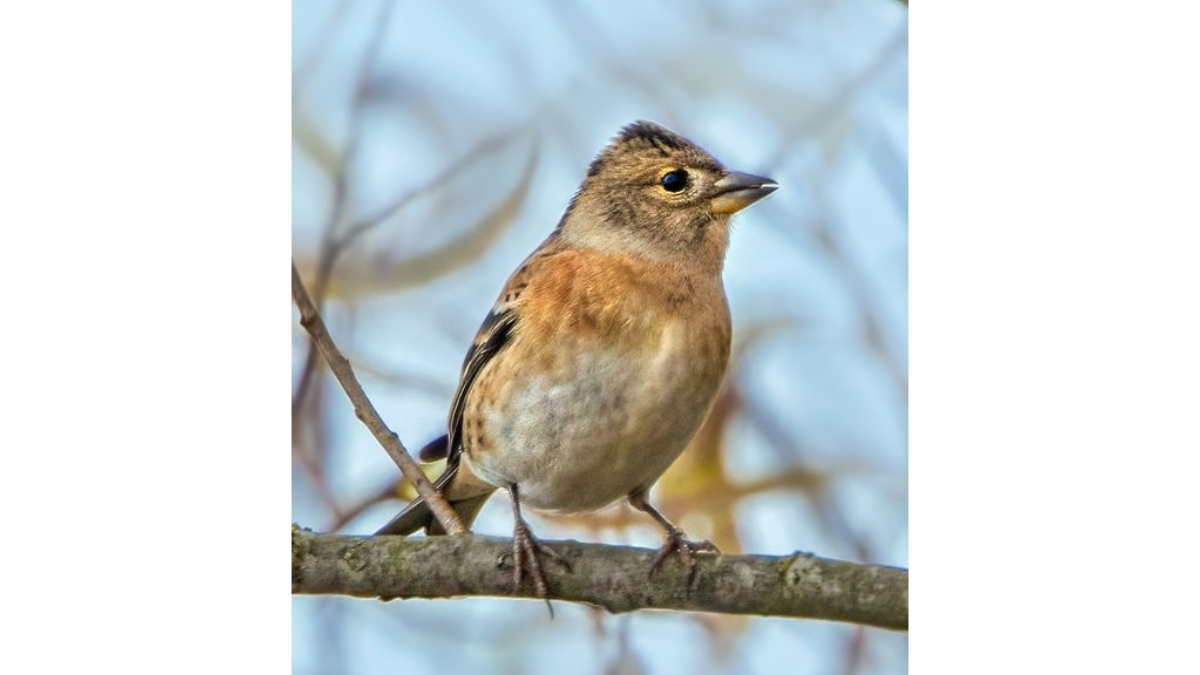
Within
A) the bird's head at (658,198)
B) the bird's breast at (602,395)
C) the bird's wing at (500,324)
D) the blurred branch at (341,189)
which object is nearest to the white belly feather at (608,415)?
the bird's breast at (602,395)

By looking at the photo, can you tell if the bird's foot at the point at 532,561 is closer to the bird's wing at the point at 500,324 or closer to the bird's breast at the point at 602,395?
the bird's breast at the point at 602,395

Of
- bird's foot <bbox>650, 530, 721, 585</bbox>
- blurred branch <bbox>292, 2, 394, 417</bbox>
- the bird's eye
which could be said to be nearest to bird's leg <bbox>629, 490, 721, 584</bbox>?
bird's foot <bbox>650, 530, 721, 585</bbox>

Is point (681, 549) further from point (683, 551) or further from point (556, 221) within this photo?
point (556, 221)

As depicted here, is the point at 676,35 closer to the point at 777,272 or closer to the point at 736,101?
the point at 736,101

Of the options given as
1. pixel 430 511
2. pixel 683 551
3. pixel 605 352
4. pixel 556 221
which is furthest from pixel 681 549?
pixel 556 221

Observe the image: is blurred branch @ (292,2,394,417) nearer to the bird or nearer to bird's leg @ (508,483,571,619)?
the bird

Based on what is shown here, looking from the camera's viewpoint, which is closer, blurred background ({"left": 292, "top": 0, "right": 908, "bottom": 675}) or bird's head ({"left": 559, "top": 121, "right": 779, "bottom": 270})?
blurred background ({"left": 292, "top": 0, "right": 908, "bottom": 675})
